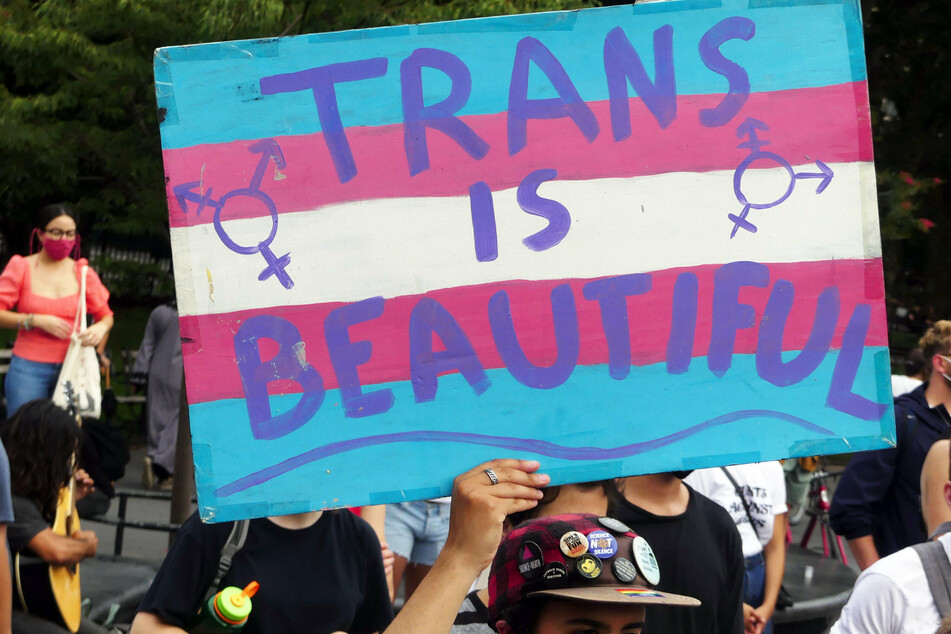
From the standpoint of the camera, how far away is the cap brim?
2.34 metres

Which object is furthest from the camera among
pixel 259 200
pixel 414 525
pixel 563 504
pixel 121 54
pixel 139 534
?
pixel 139 534

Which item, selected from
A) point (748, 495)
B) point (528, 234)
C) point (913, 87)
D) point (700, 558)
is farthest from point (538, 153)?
point (913, 87)

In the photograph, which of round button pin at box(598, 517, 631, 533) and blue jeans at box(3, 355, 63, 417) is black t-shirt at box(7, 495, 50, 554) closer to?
blue jeans at box(3, 355, 63, 417)

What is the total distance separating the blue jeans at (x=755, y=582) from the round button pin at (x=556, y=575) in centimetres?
242

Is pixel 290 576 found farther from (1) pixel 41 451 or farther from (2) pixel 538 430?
A: (1) pixel 41 451

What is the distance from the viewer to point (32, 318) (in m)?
6.92

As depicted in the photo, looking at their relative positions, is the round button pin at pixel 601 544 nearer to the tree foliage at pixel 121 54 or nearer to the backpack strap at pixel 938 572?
the backpack strap at pixel 938 572

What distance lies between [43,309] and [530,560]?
5.34 m

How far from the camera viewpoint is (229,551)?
119 inches

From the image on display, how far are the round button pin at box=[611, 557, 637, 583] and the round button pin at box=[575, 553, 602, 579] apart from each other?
0.04 m

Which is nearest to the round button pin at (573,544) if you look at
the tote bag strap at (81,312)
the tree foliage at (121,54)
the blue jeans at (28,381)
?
the tree foliage at (121,54)

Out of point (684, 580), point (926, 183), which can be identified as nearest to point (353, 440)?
point (684, 580)

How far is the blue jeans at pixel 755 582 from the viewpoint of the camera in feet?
15.4

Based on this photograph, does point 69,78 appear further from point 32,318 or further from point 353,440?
point 353,440
